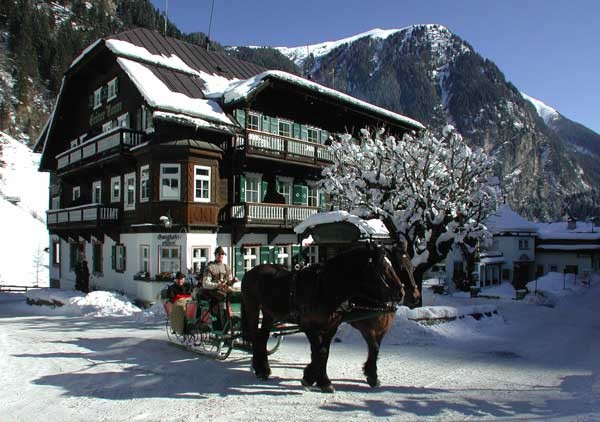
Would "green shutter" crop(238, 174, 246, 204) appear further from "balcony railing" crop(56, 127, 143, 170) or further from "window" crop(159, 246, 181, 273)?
"balcony railing" crop(56, 127, 143, 170)

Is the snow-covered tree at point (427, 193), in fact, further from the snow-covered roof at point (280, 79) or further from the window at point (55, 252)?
the window at point (55, 252)

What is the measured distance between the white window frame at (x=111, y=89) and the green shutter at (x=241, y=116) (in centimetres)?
699

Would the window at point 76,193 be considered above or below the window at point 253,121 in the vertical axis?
below

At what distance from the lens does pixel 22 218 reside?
218ft

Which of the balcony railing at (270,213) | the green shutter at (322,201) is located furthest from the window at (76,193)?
the green shutter at (322,201)

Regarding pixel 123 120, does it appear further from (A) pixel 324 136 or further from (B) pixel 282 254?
(A) pixel 324 136

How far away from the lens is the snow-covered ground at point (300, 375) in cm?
669

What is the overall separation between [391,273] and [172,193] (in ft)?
51.4

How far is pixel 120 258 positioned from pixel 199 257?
4.69 meters

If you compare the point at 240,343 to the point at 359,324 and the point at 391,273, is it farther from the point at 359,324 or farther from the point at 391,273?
the point at 391,273

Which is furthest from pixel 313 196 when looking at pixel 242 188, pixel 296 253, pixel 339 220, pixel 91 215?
pixel 91 215

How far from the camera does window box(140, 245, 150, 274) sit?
2148cm

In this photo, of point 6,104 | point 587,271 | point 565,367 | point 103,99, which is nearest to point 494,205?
point 565,367

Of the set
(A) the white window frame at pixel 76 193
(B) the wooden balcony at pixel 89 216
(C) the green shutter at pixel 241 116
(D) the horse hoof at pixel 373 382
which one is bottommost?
(D) the horse hoof at pixel 373 382
